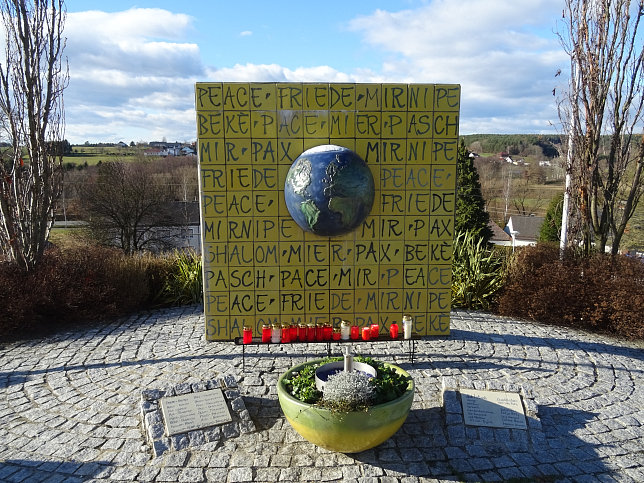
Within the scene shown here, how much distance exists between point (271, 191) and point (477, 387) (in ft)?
11.4

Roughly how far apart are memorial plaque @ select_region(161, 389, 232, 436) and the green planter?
2.80 ft

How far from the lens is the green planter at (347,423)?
3936 mm

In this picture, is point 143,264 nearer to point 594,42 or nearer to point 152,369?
point 152,369

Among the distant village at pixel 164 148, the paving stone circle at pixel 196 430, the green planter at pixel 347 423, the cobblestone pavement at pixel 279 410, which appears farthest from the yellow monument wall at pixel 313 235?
the distant village at pixel 164 148

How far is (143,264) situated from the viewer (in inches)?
376

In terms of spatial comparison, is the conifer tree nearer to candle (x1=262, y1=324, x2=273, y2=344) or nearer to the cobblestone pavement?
the cobblestone pavement

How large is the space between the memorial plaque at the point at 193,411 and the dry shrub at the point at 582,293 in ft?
19.5

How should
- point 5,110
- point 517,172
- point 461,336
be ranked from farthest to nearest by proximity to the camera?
1. point 517,172
2. point 5,110
3. point 461,336

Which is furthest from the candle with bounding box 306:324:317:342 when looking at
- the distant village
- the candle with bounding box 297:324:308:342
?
the distant village

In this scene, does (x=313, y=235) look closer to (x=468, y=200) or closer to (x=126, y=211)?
(x=468, y=200)

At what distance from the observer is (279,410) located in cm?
501

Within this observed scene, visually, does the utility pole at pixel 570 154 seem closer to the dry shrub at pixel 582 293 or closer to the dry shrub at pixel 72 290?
the dry shrub at pixel 582 293

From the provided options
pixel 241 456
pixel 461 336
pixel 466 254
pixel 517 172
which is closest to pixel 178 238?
pixel 466 254

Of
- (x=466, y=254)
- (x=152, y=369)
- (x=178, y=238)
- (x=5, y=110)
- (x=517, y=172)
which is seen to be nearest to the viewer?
(x=152, y=369)
